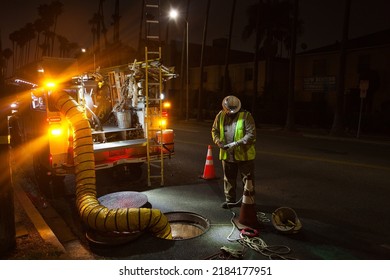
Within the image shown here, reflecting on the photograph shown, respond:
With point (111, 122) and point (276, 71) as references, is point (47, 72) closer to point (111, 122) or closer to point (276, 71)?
point (111, 122)

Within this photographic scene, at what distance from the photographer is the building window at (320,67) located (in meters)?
32.4

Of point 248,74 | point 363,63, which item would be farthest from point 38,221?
point 248,74

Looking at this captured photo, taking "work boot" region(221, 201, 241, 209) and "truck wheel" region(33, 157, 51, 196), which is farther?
"truck wheel" region(33, 157, 51, 196)

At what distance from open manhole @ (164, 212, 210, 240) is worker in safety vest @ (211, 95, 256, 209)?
2.44 ft

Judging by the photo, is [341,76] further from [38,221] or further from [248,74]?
[248,74]

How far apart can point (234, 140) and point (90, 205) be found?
266cm

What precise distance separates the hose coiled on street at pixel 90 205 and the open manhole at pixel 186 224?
26.7 inches

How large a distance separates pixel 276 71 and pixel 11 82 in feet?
106

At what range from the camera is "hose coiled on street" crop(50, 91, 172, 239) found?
193 inches

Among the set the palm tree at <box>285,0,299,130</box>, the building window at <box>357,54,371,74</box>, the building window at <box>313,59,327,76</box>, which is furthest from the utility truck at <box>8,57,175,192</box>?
the building window at <box>313,59,327,76</box>

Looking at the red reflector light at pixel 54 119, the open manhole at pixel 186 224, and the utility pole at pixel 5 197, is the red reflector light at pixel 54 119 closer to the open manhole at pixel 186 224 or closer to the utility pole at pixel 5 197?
the utility pole at pixel 5 197

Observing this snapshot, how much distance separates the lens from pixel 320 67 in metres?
32.7

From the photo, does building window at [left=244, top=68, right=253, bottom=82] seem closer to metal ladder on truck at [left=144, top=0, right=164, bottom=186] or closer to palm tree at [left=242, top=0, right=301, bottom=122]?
palm tree at [left=242, top=0, right=301, bottom=122]

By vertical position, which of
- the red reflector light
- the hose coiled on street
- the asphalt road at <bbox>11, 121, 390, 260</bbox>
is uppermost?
the red reflector light
